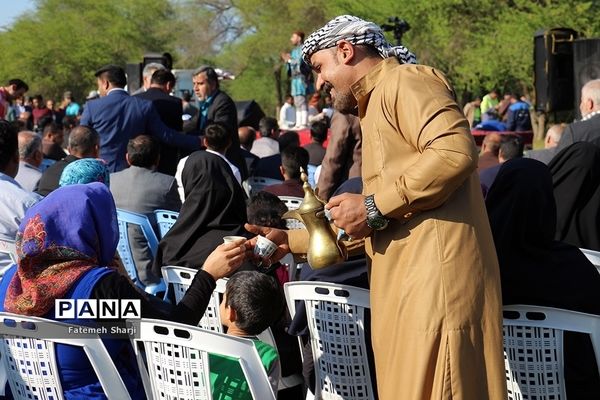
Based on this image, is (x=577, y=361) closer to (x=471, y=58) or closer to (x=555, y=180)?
(x=555, y=180)

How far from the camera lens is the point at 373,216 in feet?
10.6

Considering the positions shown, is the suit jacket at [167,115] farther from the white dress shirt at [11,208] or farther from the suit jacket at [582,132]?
the white dress shirt at [11,208]

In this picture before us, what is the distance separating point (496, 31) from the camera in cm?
3525

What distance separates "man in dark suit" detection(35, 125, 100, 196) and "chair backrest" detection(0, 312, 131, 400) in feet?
12.4

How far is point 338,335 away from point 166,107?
19.0 feet

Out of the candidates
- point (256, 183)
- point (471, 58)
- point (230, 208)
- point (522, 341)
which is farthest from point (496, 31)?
point (522, 341)

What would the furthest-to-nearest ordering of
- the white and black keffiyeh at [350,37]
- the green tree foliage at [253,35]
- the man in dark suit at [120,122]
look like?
the green tree foliage at [253,35]
the man in dark suit at [120,122]
the white and black keffiyeh at [350,37]

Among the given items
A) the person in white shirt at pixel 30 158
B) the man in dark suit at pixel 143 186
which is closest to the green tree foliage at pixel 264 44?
the person in white shirt at pixel 30 158

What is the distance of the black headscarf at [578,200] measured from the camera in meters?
5.52

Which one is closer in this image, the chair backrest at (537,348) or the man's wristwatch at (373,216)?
the man's wristwatch at (373,216)

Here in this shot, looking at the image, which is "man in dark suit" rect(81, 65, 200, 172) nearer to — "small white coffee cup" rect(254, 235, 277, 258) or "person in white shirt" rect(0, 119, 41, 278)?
"person in white shirt" rect(0, 119, 41, 278)

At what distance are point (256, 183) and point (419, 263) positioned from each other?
20.7ft

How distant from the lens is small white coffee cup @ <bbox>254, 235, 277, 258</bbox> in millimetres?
3945

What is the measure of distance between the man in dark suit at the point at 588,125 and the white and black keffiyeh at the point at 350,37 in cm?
429
